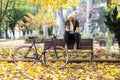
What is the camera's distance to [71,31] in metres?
13.1

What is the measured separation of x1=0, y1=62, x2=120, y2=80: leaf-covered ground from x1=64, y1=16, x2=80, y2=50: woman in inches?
38.7

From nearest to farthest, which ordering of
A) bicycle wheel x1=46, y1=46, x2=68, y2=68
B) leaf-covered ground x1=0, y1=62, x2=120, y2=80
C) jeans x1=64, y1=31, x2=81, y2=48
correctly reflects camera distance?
1. leaf-covered ground x1=0, y1=62, x2=120, y2=80
2. bicycle wheel x1=46, y1=46, x2=68, y2=68
3. jeans x1=64, y1=31, x2=81, y2=48

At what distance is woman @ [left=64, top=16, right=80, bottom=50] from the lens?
1297cm

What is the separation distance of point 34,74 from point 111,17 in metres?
5.94

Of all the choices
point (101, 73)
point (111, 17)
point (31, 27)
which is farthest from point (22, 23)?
point (101, 73)

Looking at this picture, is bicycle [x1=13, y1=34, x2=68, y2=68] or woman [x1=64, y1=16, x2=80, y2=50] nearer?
bicycle [x1=13, y1=34, x2=68, y2=68]

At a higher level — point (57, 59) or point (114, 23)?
point (114, 23)

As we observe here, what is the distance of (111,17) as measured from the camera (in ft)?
47.4

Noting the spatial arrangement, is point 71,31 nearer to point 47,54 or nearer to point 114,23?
point 47,54

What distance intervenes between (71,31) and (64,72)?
9.58 ft

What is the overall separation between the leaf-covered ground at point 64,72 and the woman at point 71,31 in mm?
983

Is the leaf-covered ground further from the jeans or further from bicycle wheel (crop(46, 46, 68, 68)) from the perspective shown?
the jeans

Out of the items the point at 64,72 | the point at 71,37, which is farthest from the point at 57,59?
the point at 64,72

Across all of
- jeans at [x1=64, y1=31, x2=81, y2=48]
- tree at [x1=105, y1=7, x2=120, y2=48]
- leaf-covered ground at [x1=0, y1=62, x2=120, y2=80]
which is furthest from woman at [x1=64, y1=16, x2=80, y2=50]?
tree at [x1=105, y1=7, x2=120, y2=48]
